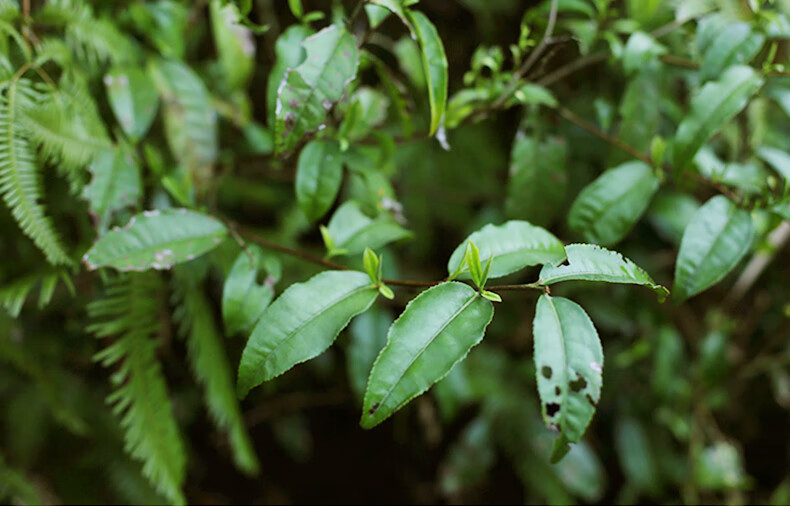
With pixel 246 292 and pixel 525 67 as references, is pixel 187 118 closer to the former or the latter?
pixel 246 292

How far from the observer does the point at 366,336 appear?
1.35m

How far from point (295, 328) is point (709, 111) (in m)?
0.78

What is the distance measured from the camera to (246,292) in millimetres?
877

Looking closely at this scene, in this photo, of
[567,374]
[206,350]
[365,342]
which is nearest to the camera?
[567,374]

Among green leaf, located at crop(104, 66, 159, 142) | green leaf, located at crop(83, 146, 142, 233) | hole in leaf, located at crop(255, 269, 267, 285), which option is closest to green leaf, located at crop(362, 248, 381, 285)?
hole in leaf, located at crop(255, 269, 267, 285)

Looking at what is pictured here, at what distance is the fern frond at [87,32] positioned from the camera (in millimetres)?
1041

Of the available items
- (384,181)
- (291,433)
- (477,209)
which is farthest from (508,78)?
(291,433)

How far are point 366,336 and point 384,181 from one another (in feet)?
1.58

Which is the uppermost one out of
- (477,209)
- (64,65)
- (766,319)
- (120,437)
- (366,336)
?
(64,65)

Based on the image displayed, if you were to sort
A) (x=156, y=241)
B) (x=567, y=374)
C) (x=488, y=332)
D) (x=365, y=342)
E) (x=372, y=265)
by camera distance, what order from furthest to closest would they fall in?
(x=488, y=332) → (x=365, y=342) → (x=156, y=241) → (x=372, y=265) → (x=567, y=374)

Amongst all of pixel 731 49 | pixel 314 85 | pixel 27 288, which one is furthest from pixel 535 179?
pixel 27 288

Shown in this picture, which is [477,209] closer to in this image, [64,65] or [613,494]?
[613,494]

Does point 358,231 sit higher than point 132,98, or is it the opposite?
point 132,98

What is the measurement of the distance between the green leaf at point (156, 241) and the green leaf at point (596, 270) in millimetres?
577
